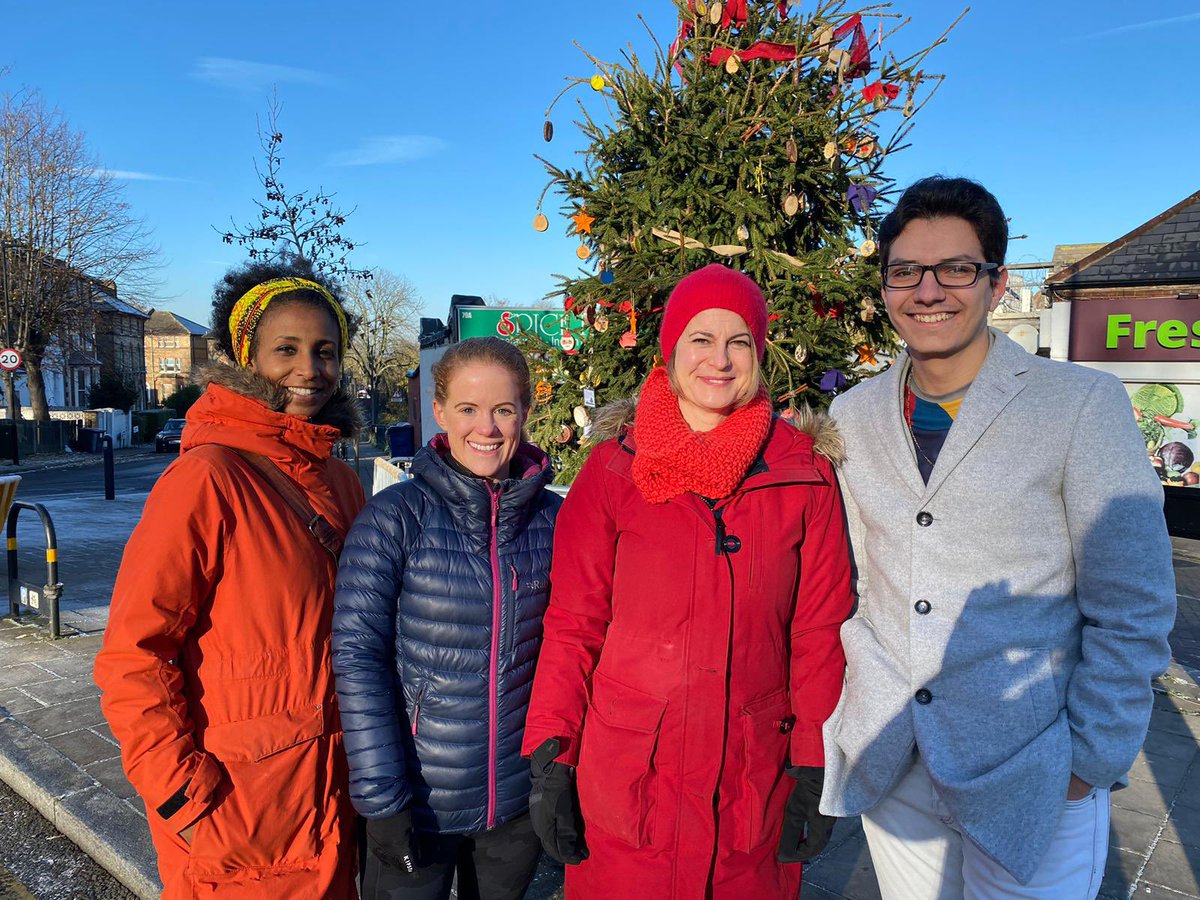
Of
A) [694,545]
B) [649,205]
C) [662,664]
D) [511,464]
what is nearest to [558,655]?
[662,664]

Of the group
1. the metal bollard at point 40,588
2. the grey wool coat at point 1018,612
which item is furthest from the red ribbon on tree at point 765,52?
the metal bollard at point 40,588

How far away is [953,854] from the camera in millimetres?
1907

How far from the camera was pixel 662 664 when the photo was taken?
6.23ft

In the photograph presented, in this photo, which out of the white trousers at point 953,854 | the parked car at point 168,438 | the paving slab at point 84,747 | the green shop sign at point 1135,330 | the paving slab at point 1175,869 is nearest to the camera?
the white trousers at point 953,854

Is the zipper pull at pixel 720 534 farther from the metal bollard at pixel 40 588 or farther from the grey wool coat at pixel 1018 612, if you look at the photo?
the metal bollard at pixel 40 588

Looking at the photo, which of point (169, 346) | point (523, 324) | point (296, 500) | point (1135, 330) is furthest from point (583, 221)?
point (169, 346)

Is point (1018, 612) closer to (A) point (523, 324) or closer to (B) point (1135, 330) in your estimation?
(A) point (523, 324)

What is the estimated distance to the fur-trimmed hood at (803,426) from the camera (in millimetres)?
2045

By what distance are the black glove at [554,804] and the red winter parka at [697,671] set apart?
3cm

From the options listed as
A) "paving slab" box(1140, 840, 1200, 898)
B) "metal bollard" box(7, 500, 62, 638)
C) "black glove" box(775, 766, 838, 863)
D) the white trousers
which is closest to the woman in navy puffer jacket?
"black glove" box(775, 766, 838, 863)

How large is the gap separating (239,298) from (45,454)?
103 feet

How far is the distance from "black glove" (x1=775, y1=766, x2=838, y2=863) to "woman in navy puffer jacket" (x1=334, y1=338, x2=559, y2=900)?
2.33 feet

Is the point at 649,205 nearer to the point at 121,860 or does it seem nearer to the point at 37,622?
the point at 121,860

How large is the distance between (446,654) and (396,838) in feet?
1.55
